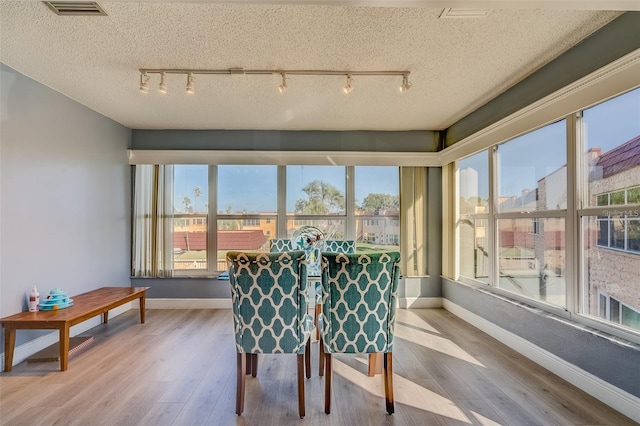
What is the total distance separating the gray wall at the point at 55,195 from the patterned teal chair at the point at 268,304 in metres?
2.20

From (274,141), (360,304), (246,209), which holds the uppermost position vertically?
(274,141)

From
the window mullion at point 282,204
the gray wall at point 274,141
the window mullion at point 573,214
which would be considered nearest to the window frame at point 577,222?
the window mullion at point 573,214

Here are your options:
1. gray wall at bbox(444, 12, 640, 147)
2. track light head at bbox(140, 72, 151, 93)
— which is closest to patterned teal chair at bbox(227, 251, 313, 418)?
track light head at bbox(140, 72, 151, 93)

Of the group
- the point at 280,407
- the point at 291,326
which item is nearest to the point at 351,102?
the point at 291,326

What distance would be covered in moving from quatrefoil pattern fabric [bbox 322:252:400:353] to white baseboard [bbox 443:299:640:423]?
1478 mm

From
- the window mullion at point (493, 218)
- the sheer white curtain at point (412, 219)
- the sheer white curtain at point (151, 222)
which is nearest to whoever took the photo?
the window mullion at point (493, 218)

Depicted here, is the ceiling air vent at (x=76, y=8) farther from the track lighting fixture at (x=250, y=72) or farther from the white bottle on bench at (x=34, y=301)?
the white bottle on bench at (x=34, y=301)

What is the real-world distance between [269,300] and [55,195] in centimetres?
270

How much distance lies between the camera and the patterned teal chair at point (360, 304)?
2049mm

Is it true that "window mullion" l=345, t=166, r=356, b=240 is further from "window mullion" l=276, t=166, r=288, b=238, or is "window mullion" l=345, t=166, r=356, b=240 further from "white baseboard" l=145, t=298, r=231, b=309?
"white baseboard" l=145, t=298, r=231, b=309

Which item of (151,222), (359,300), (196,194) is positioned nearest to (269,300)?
(359,300)

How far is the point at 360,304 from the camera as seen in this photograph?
2.08 meters

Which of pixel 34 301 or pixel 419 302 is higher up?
pixel 34 301

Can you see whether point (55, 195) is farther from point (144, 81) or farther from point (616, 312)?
point (616, 312)
